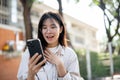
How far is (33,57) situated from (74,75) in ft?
0.93

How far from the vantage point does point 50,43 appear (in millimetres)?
1972

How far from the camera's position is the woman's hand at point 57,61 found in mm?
1860

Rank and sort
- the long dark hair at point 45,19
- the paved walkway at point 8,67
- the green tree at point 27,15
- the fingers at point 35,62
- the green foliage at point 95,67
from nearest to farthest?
the fingers at point 35,62
the long dark hair at point 45,19
the green tree at point 27,15
the green foliage at point 95,67
the paved walkway at point 8,67

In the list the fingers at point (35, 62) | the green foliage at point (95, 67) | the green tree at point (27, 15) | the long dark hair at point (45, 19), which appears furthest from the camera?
the green foliage at point (95, 67)

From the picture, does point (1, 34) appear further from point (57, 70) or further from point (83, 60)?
point (57, 70)

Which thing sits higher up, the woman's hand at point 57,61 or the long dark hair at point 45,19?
the long dark hair at point 45,19

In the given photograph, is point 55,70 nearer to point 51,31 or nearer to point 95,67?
point 51,31

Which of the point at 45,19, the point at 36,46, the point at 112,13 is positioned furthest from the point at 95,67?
the point at 36,46

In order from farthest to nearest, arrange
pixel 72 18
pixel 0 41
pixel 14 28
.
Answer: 1. pixel 72 18
2. pixel 14 28
3. pixel 0 41

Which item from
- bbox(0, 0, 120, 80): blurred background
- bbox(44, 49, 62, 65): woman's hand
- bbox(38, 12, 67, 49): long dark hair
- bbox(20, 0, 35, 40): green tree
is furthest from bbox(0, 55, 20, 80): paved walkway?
bbox(44, 49, 62, 65): woman's hand

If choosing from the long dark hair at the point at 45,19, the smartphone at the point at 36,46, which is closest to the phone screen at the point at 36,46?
the smartphone at the point at 36,46

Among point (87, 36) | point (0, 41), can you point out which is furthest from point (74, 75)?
point (87, 36)

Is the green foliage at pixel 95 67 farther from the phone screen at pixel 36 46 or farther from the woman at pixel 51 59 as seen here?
the phone screen at pixel 36 46

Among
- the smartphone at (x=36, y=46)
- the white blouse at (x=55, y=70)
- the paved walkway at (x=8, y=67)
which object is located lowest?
the paved walkway at (x=8, y=67)
